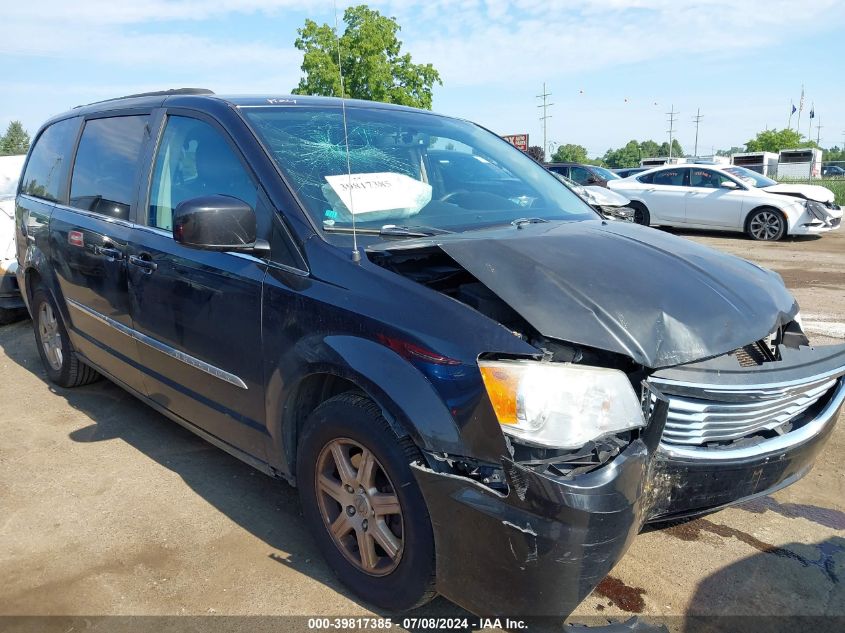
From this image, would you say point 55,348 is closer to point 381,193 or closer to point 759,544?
point 381,193

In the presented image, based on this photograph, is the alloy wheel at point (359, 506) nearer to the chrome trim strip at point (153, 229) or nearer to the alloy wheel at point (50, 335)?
the chrome trim strip at point (153, 229)

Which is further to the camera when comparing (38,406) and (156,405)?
(38,406)

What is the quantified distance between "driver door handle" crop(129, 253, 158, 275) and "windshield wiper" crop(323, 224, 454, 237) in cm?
112

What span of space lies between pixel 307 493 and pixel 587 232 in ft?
4.95

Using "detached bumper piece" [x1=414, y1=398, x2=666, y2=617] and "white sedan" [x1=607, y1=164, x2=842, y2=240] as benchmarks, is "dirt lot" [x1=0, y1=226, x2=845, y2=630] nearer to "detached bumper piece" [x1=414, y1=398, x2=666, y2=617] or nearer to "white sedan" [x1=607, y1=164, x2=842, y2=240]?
"detached bumper piece" [x1=414, y1=398, x2=666, y2=617]

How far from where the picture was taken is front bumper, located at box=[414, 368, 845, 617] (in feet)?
6.04

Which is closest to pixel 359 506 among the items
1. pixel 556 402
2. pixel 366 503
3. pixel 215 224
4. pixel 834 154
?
pixel 366 503

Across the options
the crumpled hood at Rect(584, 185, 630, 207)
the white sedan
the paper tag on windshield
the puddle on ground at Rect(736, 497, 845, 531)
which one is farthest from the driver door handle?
the white sedan

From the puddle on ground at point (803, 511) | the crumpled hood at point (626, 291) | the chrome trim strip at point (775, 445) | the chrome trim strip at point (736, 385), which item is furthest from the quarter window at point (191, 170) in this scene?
the puddle on ground at point (803, 511)

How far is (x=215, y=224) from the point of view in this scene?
8.18 ft

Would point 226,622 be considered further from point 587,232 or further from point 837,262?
point 837,262

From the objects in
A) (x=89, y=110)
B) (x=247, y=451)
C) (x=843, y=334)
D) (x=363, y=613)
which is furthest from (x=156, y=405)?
(x=843, y=334)

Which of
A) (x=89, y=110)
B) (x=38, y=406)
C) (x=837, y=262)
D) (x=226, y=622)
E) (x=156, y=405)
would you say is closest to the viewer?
(x=226, y=622)

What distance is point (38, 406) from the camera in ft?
15.1
